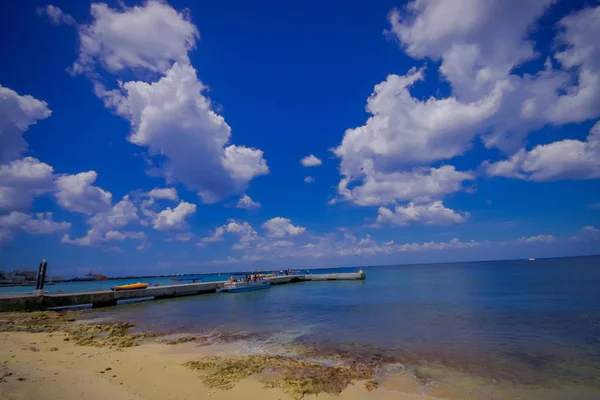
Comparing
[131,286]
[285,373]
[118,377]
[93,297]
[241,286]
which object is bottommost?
[241,286]

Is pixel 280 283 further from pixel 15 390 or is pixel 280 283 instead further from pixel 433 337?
pixel 15 390

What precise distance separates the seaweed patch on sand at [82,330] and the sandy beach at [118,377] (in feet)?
4.31

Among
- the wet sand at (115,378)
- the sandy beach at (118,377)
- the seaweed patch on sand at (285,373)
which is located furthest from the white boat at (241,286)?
the seaweed patch on sand at (285,373)

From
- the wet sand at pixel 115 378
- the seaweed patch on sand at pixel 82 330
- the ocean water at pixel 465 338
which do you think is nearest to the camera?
the wet sand at pixel 115 378

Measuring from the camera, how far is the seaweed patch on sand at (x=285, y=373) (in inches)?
305

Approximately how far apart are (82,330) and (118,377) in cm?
1118

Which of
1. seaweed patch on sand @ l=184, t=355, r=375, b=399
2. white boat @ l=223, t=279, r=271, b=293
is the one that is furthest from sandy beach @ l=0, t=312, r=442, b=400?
white boat @ l=223, t=279, r=271, b=293

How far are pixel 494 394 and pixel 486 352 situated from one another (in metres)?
4.31

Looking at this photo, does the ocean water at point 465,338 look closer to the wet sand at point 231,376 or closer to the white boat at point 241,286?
the wet sand at point 231,376

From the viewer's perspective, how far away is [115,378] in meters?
8.10

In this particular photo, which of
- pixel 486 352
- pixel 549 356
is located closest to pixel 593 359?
pixel 549 356

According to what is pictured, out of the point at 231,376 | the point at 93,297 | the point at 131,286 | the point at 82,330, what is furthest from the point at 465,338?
the point at 131,286

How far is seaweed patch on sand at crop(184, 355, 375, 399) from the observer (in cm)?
774

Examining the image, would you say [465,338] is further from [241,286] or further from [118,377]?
[241,286]
